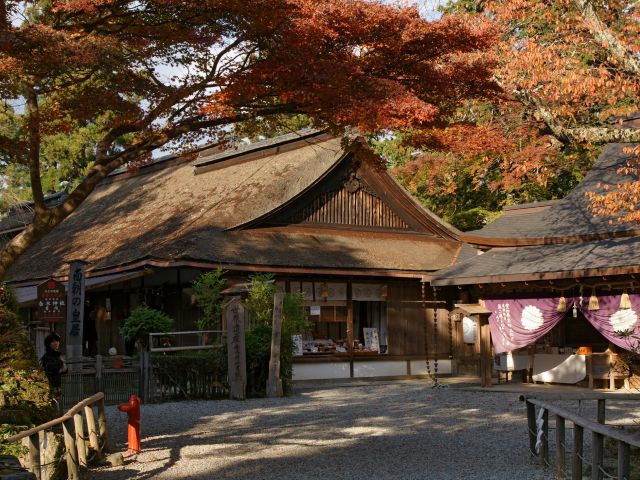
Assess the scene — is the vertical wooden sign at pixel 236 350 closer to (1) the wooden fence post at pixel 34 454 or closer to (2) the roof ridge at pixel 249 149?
(2) the roof ridge at pixel 249 149

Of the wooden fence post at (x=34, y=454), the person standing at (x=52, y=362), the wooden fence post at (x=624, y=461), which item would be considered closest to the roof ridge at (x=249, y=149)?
the person standing at (x=52, y=362)

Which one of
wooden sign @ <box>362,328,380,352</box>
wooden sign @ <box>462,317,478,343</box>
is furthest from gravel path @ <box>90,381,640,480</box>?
wooden sign @ <box>462,317,478,343</box>

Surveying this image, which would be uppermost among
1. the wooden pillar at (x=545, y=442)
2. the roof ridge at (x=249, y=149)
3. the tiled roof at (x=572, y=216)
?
the roof ridge at (x=249, y=149)

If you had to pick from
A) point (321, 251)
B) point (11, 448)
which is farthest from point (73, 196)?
point (321, 251)

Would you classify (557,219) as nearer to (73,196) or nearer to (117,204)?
(73,196)

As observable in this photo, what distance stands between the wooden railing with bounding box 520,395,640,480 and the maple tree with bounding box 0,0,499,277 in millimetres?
4062

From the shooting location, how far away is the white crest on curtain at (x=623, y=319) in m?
18.9

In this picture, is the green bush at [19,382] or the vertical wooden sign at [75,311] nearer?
the green bush at [19,382]

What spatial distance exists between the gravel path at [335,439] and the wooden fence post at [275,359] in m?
0.43

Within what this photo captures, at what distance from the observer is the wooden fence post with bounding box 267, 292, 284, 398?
19.1 meters

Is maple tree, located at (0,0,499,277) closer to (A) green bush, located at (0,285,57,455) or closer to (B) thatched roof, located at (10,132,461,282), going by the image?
(A) green bush, located at (0,285,57,455)

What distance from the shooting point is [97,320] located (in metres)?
26.5

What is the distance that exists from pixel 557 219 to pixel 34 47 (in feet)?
47.4

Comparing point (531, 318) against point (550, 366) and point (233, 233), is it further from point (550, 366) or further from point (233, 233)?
point (233, 233)
